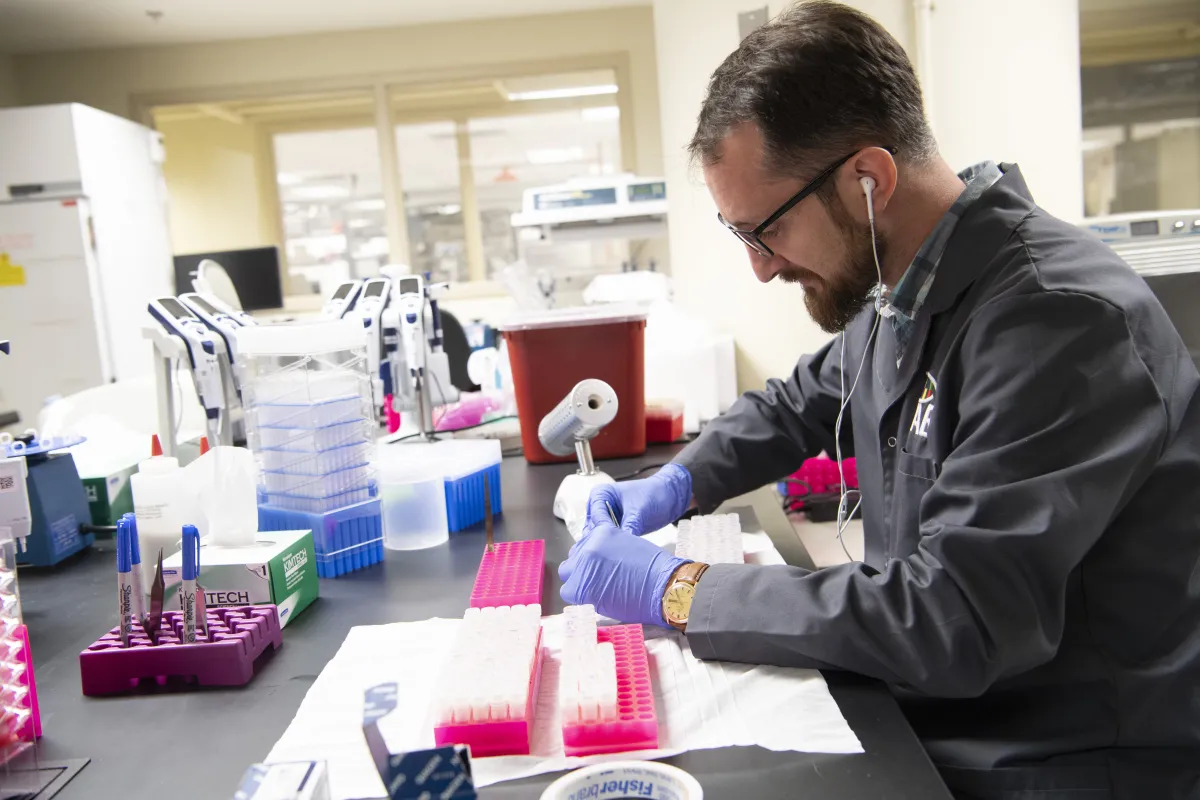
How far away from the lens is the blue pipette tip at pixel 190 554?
1.01 meters

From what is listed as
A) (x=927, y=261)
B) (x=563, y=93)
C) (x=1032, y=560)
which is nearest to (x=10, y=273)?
(x=563, y=93)

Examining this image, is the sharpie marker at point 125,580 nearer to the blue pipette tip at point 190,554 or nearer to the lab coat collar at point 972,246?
the blue pipette tip at point 190,554

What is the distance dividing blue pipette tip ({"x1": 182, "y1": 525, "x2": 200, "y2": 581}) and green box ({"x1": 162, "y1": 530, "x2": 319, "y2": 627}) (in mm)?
115

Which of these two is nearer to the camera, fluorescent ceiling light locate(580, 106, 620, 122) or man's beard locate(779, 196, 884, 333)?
man's beard locate(779, 196, 884, 333)

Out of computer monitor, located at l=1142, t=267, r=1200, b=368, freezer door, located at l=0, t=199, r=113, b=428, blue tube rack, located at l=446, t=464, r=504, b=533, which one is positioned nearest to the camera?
blue tube rack, located at l=446, t=464, r=504, b=533

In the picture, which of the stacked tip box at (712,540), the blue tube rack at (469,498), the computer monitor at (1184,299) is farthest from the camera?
the computer monitor at (1184,299)

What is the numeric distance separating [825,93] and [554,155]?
17.1ft

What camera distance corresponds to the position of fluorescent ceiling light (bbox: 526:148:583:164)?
6.03 meters

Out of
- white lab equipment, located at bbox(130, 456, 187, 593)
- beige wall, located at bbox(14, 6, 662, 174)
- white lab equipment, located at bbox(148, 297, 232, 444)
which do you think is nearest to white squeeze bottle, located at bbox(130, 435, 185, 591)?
white lab equipment, located at bbox(130, 456, 187, 593)

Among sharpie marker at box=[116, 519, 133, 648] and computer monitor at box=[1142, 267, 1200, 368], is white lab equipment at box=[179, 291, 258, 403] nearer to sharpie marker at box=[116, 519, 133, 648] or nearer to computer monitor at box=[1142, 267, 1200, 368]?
sharpie marker at box=[116, 519, 133, 648]

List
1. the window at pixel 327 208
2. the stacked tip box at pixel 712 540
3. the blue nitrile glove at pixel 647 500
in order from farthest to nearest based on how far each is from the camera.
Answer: the window at pixel 327 208
the blue nitrile glove at pixel 647 500
the stacked tip box at pixel 712 540

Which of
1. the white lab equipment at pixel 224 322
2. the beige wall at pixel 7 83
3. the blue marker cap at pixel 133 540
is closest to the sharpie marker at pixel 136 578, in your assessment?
the blue marker cap at pixel 133 540

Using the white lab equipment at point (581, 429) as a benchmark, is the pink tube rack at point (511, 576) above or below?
below

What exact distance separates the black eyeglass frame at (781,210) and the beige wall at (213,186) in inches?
215
